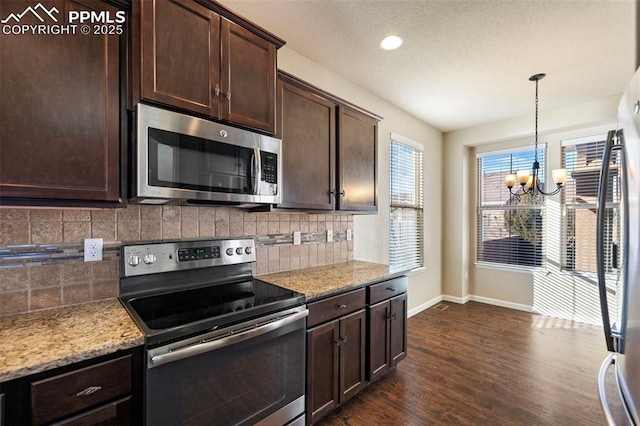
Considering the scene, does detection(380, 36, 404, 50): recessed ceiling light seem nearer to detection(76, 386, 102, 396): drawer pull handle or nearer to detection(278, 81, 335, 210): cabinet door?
detection(278, 81, 335, 210): cabinet door

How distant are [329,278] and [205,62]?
1.61 m

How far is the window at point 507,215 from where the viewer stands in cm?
433

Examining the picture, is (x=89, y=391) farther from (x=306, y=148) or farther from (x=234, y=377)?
(x=306, y=148)

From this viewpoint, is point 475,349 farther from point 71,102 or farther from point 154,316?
point 71,102

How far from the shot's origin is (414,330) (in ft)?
11.8

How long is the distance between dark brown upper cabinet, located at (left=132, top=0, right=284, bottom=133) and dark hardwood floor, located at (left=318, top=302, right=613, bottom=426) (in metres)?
2.16

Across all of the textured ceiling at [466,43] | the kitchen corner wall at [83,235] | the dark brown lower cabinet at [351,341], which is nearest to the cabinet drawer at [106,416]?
the kitchen corner wall at [83,235]

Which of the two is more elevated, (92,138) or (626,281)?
(92,138)

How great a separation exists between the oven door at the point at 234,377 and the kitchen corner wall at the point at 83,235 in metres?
0.69

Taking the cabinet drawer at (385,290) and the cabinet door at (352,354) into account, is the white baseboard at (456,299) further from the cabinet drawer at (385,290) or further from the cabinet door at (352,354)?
the cabinet door at (352,354)

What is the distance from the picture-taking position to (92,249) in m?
1.54

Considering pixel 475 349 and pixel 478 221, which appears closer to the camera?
pixel 475 349

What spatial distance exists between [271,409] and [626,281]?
5.45 feet

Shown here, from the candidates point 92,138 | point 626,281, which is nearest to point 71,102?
point 92,138
